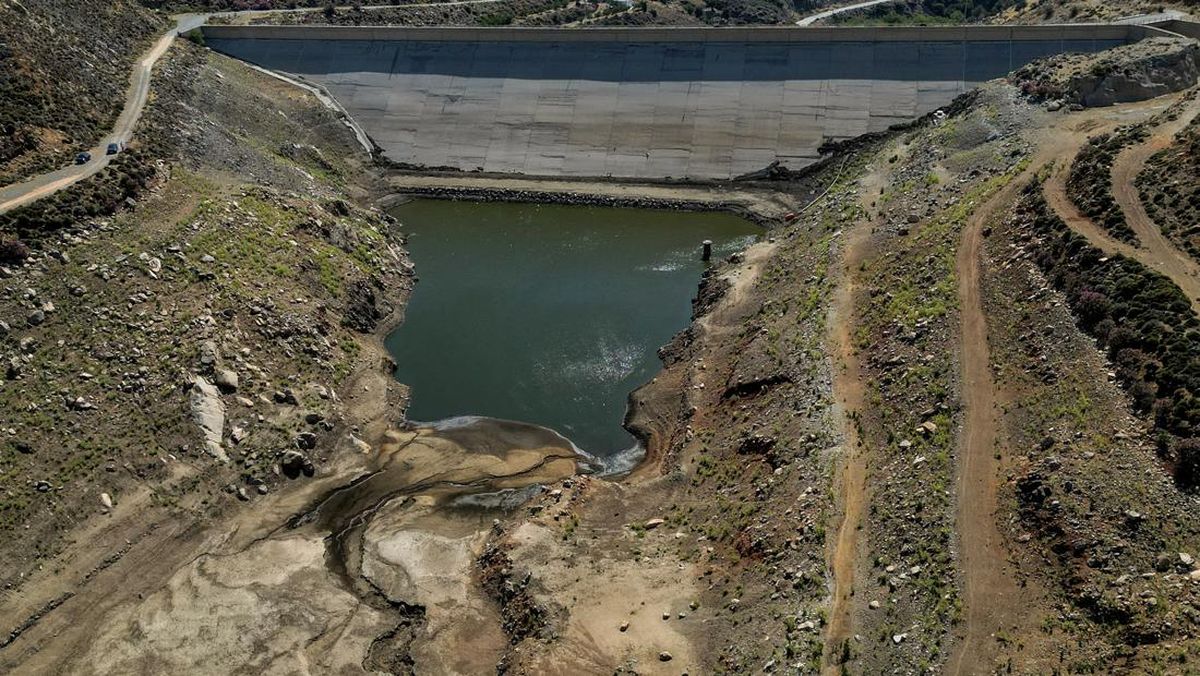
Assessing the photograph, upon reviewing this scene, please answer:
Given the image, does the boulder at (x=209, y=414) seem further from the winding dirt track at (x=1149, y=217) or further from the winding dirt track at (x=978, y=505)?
the winding dirt track at (x=1149, y=217)

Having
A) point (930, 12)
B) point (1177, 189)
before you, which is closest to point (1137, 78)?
point (1177, 189)

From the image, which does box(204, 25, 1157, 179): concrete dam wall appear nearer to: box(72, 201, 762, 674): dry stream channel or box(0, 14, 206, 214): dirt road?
box(72, 201, 762, 674): dry stream channel

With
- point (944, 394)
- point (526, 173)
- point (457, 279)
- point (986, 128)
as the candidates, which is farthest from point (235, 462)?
point (986, 128)

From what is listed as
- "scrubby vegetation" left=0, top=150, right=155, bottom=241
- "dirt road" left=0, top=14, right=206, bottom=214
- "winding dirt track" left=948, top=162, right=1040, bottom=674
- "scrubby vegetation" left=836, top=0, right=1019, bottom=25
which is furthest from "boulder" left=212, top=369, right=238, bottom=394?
"scrubby vegetation" left=836, top=0, right=1019, bottom=25

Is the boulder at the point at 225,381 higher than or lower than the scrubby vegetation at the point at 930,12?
lower

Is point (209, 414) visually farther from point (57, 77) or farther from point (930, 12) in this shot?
point (930, 12)

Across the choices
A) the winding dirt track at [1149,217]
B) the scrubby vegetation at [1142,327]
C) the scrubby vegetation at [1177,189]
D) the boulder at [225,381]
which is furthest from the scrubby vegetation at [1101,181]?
the boulder at [225,381]
